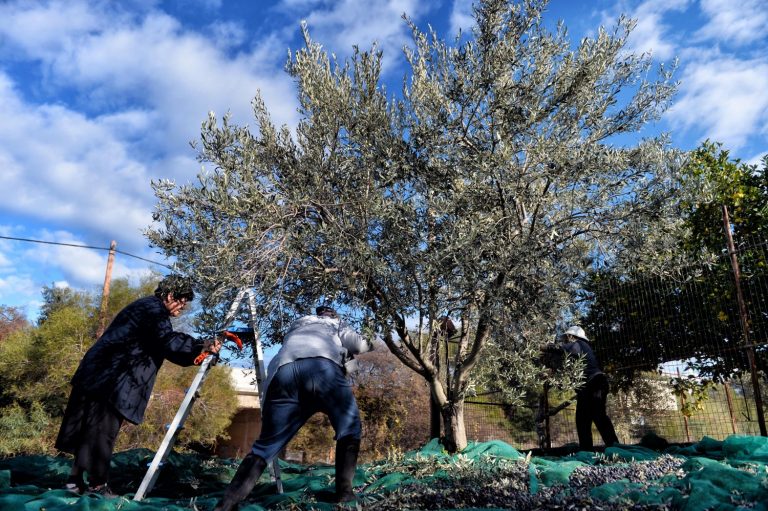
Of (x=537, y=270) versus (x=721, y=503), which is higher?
(x=537, y=270)

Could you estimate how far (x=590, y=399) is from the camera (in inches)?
281

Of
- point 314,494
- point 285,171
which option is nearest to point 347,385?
point 314,494

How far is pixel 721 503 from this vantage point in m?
2.53

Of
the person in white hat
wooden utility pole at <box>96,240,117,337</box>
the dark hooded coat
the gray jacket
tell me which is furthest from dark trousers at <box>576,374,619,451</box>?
wooden utility pole at <box>96,240,117,337</box>

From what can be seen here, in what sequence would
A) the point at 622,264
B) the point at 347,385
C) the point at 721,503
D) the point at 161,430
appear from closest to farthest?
the point at 721,503, the point at 347,385, the point at 622,264, the point at 161,430

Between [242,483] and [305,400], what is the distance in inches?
28.6

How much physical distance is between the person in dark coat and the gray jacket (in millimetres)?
985

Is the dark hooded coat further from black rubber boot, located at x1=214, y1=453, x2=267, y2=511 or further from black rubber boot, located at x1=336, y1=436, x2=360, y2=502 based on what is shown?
black rubber boot, located at x1=336, y1=436, x2=360, y2=502

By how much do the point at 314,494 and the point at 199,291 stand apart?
7.69 feet

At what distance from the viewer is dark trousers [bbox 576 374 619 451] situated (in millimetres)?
6973

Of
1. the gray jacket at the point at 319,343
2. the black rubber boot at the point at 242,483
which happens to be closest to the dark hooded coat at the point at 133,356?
the gray jacket at the point at 319,343

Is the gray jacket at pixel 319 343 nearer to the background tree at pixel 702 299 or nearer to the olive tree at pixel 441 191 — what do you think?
the olive tree at pixel 441 191

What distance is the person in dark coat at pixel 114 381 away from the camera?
14.7 ft

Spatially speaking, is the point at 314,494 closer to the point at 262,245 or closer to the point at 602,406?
the point at 262,245
